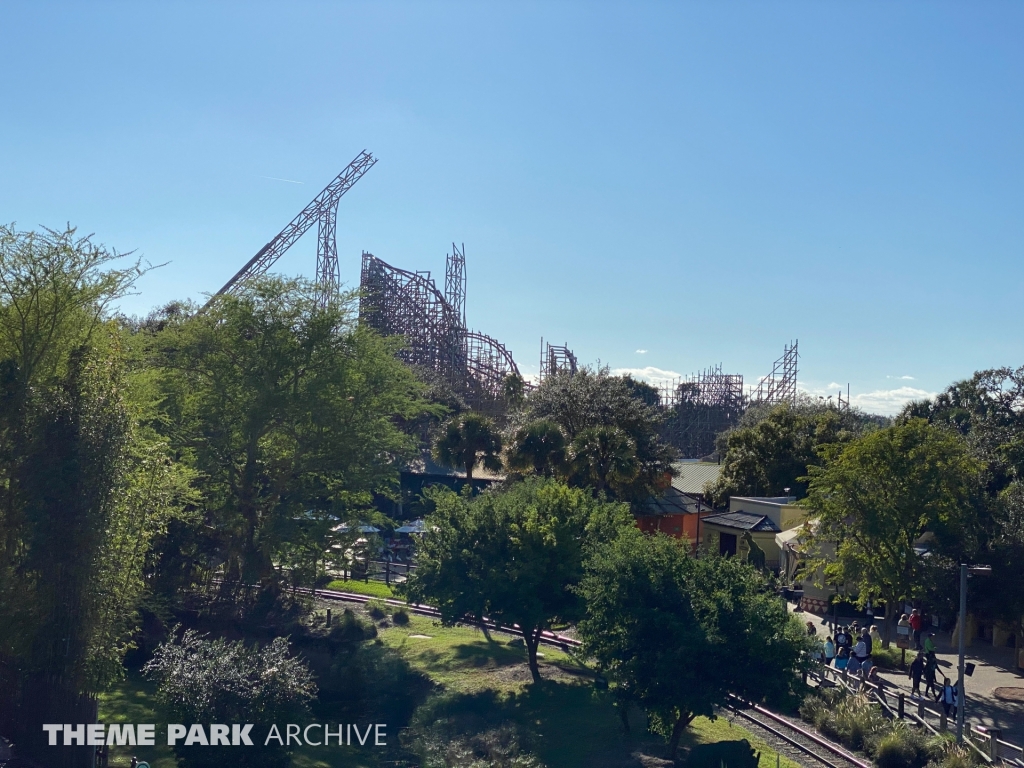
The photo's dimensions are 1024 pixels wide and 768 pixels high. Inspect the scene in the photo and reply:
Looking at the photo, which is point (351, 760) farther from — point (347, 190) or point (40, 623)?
point (347, 190)

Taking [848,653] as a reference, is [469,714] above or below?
below

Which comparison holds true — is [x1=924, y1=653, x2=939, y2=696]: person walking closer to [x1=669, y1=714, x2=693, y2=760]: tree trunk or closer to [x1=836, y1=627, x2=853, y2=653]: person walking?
[x1=836, y1=627, x2=853, y2=653]: person walking

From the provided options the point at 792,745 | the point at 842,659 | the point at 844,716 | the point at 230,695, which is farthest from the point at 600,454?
the point at 230,695

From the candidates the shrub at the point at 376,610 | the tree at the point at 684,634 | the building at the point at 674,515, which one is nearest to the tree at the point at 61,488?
the tree at the point at 684,634

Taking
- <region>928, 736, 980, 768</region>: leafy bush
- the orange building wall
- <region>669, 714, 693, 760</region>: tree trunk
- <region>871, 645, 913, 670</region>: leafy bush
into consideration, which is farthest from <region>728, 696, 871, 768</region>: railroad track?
the orange building wall

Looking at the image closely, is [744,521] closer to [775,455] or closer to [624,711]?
[775,455]

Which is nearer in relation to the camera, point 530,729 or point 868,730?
point 868,730

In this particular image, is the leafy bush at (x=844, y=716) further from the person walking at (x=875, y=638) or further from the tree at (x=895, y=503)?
the person walking at (x=875, y=638)

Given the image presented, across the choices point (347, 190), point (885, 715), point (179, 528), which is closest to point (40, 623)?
point (179, 528)
